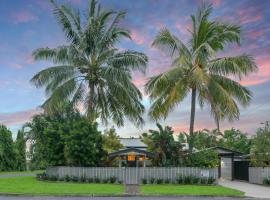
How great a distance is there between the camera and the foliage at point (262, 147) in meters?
32.7

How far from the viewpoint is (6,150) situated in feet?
202

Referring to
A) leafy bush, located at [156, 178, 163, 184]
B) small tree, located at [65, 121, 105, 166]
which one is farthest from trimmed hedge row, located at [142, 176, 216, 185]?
small tree, located at [65, 121, 105, 166]

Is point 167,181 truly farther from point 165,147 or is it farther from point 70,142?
point 70,142

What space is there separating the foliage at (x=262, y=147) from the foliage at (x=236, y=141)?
4855 cm

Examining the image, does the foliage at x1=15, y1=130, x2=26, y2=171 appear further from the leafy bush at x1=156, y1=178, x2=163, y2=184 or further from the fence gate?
the leafy bush at x1=156, y1=178, x2=163, y2=184

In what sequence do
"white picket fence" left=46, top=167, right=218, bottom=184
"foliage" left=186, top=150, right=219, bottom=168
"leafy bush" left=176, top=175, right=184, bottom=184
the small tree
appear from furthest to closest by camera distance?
the small tree
"foliage" left=186, top=150, right=219, bottom=168
"white picket fence" left=46, top=167, right=218, bottom=184
"leafy bush" left=176, top=175, right=184, bottom=184

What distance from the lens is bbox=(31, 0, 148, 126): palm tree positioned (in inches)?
1412

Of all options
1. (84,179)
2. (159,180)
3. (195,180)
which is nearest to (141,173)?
(159,180)

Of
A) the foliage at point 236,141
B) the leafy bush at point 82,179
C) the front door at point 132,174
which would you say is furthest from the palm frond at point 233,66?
the foliage at point 236,141

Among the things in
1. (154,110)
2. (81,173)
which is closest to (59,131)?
(81,173)

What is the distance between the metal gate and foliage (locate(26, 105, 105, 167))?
12491mm

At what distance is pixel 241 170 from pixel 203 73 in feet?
35.7

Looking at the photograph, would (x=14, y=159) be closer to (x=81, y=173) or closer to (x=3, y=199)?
(x=81, y=173)

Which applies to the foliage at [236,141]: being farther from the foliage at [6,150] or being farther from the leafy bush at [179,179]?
the leafy bush at [179,179]
